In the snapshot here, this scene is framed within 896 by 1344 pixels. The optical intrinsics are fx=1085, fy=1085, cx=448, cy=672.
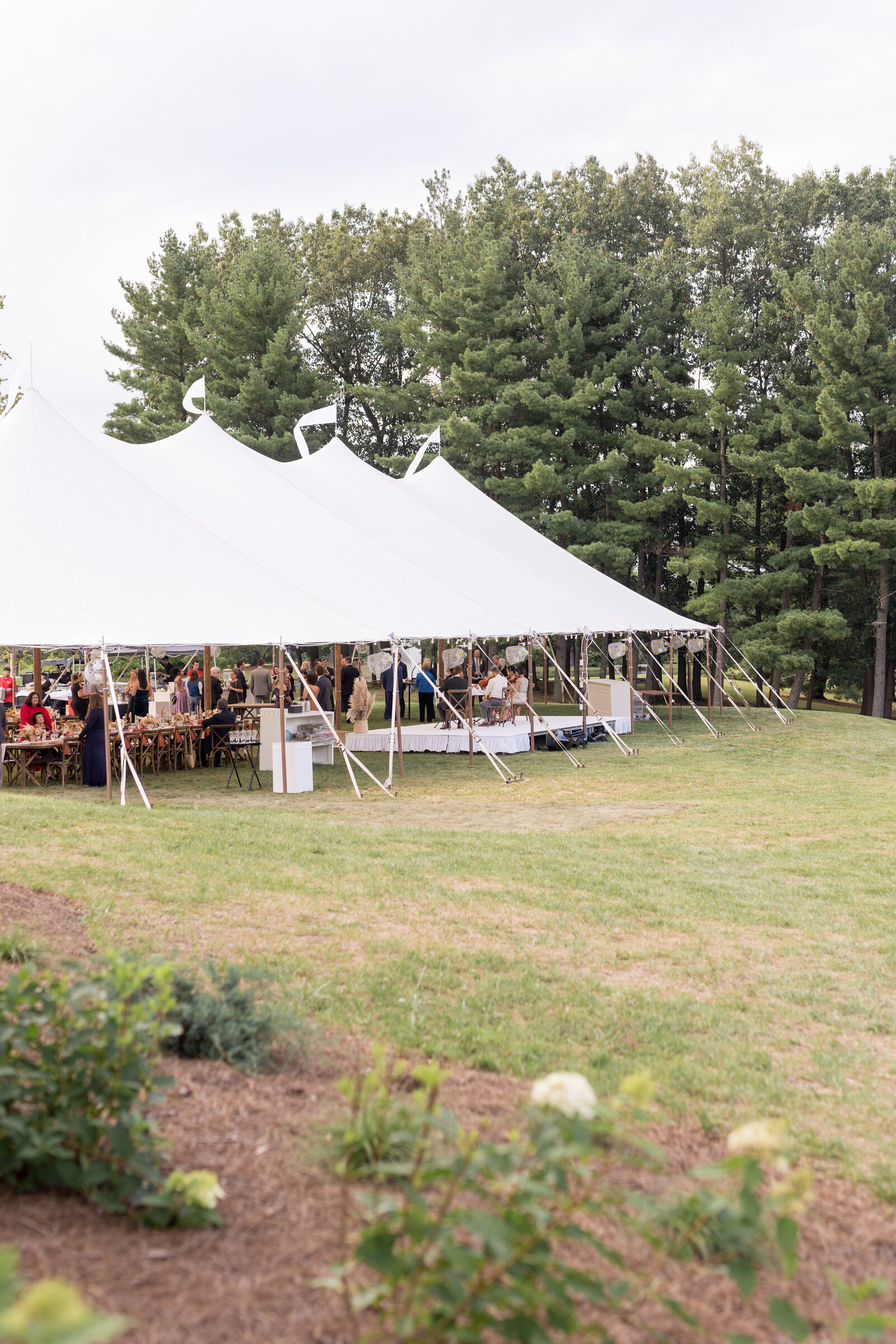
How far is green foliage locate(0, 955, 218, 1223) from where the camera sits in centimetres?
246

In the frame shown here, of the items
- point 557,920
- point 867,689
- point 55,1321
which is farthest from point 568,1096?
point 867,689

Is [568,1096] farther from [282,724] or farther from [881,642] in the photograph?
[881,642]

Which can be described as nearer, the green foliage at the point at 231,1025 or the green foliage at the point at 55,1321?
the green foliage at the point at 55,1321

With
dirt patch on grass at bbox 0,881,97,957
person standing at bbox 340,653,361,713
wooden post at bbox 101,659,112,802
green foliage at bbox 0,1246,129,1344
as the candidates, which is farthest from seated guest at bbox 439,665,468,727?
green foliage at bbox 0,1246,129,1344

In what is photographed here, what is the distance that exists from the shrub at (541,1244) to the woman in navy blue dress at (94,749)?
1047 cm

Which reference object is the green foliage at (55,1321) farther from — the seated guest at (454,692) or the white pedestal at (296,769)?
the seated guest at (454,692)

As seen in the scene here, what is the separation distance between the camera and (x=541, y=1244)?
2.04 meters

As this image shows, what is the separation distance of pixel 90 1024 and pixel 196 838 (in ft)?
17.9

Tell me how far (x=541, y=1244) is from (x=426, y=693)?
18.3 meters

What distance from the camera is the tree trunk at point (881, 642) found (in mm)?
26875

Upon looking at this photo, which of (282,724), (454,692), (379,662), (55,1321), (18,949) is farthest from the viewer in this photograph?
(454,692)

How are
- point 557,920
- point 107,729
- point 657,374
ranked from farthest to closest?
point 657,374, point 107,729, point 557,920

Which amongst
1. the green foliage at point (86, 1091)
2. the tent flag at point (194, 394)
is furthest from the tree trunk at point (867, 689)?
the green foliage at point (86, 1091)

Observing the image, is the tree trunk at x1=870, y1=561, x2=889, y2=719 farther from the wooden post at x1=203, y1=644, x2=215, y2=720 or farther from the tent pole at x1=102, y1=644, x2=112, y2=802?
the tent pole at x1=102, y1=644, x2=112, y2=802
